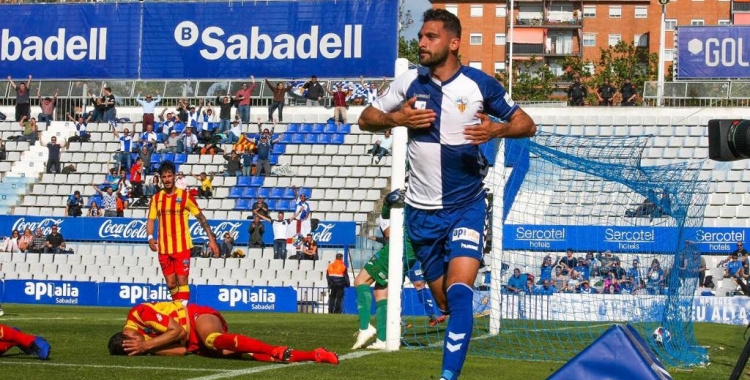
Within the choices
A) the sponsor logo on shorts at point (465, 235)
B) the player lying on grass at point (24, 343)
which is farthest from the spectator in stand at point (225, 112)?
the sponsor logo on shorts at point (465, 235)

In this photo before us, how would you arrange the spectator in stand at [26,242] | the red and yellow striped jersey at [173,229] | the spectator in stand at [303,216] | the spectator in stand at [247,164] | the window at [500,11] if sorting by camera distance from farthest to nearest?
the window at [500,11], the spectator in stand at [247,164], the spectator in stand at [26,242], the spectator in stand at [303,216], the red and yellow striped jersey at [173,229]

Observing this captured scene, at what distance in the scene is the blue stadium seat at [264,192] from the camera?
31891 mm

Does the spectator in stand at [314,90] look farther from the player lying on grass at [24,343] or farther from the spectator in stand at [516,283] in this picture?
the player lying on grass at [24,343]

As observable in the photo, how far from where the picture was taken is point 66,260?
2988 cm

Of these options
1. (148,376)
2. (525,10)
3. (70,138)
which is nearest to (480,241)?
(148,376)

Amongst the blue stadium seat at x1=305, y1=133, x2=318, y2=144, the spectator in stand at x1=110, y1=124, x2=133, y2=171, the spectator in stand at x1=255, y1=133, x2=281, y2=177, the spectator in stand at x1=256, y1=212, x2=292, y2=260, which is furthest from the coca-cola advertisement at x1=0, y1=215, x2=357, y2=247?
the blue stadium seat at x1=305, y1=133, x2=318, y2=144

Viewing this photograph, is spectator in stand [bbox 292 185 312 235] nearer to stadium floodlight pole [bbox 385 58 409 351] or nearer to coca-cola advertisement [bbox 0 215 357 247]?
coca-cola advertisement [bbox 0 215 357 247]

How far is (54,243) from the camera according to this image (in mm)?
29984

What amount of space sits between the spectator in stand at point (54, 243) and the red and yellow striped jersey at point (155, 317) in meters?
20.4

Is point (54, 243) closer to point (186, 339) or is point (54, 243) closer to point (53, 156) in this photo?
point (53, 156)

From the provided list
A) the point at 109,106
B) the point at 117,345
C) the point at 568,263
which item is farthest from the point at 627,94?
the point at 117,345

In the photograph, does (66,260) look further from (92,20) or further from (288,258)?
(92,20)

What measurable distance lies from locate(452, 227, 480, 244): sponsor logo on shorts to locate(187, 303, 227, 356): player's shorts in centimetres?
342

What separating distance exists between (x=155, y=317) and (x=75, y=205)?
2217 cm
